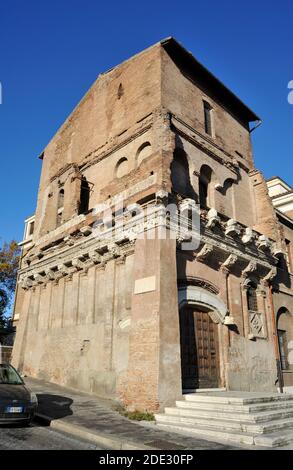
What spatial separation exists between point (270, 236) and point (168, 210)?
707 centimetres

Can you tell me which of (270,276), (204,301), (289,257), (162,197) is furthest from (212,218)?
(289,257)

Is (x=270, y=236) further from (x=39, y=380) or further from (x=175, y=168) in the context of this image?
(x=39, y=380)

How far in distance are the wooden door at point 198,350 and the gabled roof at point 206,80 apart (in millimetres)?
10573

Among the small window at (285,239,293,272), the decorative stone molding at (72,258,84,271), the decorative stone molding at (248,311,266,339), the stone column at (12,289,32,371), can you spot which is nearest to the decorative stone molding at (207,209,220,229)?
the decorative stone molding at (248,311,266,339)

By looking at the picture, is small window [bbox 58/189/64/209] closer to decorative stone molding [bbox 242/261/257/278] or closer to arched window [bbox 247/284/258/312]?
decorative stone molding [bbox 242/261/257/278]

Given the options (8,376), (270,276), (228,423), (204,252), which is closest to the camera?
(228,423)

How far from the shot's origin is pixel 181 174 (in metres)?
14.7

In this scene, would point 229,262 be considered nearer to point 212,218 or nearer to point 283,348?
point 212,218

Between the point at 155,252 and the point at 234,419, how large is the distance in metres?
4.74

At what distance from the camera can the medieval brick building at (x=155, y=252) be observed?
11.2 metres

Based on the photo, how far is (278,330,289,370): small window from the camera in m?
16.3

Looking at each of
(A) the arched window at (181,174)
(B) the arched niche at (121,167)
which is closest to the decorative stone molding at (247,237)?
(A) the arched window at (181,174)

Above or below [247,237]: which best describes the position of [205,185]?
above
